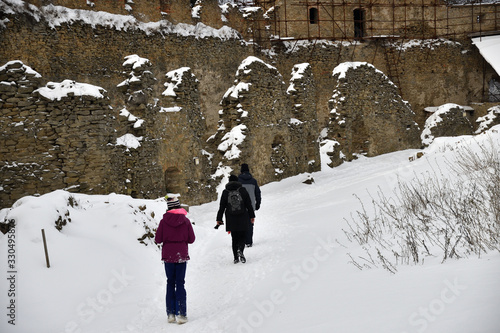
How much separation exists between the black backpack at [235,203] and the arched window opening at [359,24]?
26.5 m

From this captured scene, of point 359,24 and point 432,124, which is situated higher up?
point 359,24

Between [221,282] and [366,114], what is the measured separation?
625 inches

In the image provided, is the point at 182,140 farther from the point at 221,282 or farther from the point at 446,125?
the point at 446,125

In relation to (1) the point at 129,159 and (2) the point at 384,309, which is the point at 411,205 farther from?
(1) the point at 129,159

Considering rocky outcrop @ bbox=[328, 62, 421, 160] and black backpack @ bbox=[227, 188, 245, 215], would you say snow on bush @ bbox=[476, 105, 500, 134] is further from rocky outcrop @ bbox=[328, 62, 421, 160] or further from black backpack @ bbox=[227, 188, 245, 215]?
black backpack @ bbox=[227, 188, 245, 215]

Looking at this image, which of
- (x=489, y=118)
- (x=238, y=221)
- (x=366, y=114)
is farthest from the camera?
(x=489, y=118)

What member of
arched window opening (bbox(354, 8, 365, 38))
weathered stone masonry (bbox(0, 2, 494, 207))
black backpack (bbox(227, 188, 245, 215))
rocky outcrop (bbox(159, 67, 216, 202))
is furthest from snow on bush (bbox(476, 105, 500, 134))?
black backpack (bbox(227, 188, 245, 215))

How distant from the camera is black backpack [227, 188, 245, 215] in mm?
7203

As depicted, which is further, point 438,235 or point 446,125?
point 446,125

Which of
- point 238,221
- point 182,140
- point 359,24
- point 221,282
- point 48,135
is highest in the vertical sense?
point 359,24

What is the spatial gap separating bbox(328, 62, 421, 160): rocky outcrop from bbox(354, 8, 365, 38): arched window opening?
426 inches

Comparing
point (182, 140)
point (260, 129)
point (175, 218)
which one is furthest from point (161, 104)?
point (175, 218)

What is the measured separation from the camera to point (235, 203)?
7258mm

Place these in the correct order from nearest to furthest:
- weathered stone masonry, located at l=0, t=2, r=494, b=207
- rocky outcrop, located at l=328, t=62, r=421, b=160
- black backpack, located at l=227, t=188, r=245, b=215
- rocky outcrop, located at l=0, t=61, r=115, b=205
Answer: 1. black backpack, located at l=227, t=188, r=245, b=215
2. rocky outcrop, located at l=0, t=61, r=115, b=205
3. weathered stone masonry, located at l=0, t=2, r=494, b=207
4. rocky outcrop, located at l=328, t=62, r=421, b=160
